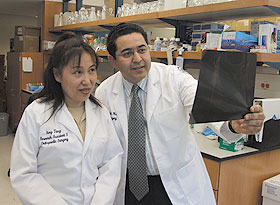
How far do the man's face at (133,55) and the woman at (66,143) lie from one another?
146 mm

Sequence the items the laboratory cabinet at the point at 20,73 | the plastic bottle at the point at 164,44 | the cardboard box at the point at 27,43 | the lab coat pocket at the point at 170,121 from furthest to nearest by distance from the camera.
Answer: the cardboard box at the point at 27,43
the laboratory cabinet at the point at 20,73
the plastic bottle at the point at 164,44
the lab coat pocket at the point at 170,121

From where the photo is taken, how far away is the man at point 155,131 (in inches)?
57.5

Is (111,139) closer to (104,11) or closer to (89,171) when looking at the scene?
(89,171)

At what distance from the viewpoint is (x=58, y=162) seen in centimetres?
→ 127

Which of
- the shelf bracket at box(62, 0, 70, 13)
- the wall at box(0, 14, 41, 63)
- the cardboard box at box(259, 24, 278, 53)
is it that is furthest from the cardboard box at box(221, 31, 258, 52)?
the wall at box(0, 14, 41, 63)

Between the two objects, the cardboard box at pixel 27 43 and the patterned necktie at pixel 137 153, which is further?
the cardboard box at pixel 27 43

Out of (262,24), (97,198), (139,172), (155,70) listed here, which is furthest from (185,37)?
(97,198)

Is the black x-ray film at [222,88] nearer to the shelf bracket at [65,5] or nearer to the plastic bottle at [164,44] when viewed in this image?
the plastic bottle at [164,44]

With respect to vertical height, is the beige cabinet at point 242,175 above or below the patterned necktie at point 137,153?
below

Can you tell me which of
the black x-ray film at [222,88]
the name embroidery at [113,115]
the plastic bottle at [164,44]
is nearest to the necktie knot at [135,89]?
the name embroidery at [113,115]

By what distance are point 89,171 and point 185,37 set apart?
6.30 feet

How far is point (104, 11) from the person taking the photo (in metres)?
3.92

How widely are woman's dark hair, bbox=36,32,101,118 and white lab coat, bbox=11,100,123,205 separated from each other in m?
0.05

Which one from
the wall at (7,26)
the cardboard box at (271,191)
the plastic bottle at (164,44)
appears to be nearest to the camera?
the cardboard box at (271,191)
